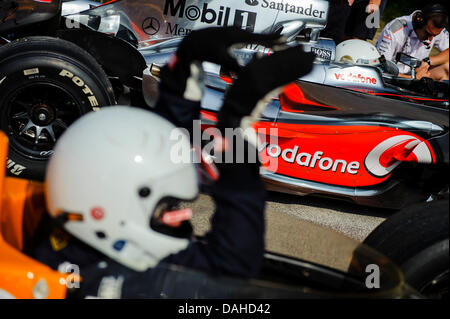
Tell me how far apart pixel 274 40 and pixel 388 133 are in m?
1.84

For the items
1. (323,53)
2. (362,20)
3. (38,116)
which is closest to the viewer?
(38,116)

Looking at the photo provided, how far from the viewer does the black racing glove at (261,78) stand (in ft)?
4.45

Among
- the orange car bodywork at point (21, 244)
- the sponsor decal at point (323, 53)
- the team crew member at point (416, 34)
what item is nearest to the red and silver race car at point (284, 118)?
the sponsor decal at point (323, 53)

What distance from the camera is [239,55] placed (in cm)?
370

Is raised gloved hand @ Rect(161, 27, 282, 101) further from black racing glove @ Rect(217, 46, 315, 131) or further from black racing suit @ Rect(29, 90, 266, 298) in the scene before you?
black racing suit @ Rect(29, 90, 266, 298)

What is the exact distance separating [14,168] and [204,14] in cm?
179

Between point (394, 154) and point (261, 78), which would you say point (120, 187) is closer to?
point (261, 78)

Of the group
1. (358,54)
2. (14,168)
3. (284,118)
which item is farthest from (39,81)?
(358,54)

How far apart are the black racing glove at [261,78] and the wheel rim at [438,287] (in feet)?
2.98

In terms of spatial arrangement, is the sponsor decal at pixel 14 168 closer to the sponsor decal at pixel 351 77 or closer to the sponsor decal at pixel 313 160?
the sponsor decal at pixel 313 160

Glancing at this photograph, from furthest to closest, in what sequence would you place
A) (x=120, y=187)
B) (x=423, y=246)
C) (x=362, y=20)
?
(x=362, y=20), (x=423, y=246), (x=120, y=187)

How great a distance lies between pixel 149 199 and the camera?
147 cm
